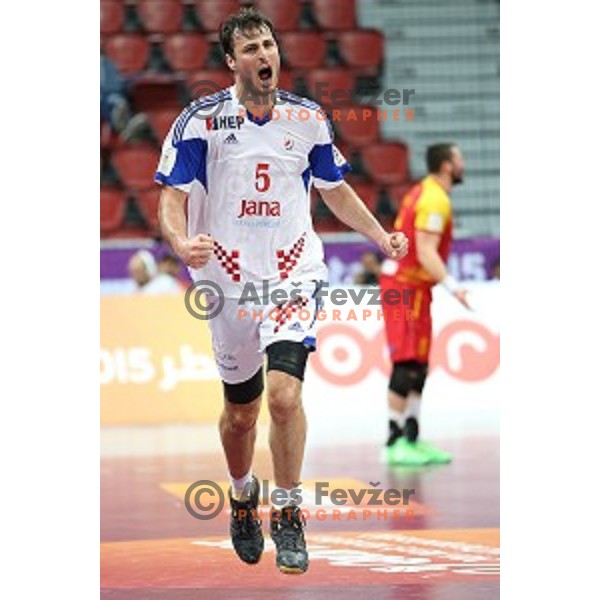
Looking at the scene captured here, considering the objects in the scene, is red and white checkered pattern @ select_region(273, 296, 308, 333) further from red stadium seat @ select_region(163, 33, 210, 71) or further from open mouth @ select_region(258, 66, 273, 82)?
red stadium seat @ select_region(163, 33, 210, 71)

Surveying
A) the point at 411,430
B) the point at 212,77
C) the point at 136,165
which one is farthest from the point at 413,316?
the point at 212,77

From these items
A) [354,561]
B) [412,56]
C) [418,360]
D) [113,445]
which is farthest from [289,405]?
[412,56]

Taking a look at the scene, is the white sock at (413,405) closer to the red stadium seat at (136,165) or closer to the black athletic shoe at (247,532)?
the black athletic shoe at (247,532)

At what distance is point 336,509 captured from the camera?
11438 millimetres

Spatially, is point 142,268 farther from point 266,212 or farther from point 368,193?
point 266,212

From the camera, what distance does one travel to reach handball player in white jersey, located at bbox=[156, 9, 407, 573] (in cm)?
780

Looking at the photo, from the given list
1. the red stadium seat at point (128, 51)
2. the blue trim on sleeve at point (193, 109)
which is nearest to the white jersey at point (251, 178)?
the blue trim on sleeve at point (193, 109)

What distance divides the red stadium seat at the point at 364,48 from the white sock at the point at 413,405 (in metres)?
9.27

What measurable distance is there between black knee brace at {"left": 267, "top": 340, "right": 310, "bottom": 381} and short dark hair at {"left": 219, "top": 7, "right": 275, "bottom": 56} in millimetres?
1308

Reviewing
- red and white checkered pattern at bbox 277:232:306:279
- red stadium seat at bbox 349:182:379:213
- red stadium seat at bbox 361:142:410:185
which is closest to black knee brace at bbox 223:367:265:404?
red and white checkered pattern at bbox 277:232:306:279

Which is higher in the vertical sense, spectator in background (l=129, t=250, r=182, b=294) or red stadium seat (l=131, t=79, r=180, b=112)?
red stadium seat (l=131, t=79, r=180, b=112)

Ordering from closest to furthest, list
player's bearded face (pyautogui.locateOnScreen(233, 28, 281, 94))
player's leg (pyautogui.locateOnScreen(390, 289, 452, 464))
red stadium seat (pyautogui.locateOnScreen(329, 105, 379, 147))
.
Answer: player's bearded face (pyautogui.locateOnScreen(233, 28, 281, 94)), player's leg (pyautogui.locateOnScreen(390, 289, 452, 464)), red stadium seat (pyautogui.locateOnScreen(329, 105, 379, 147))

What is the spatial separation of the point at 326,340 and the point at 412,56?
6.63 meters

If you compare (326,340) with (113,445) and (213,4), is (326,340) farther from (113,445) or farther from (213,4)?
(213,4)
